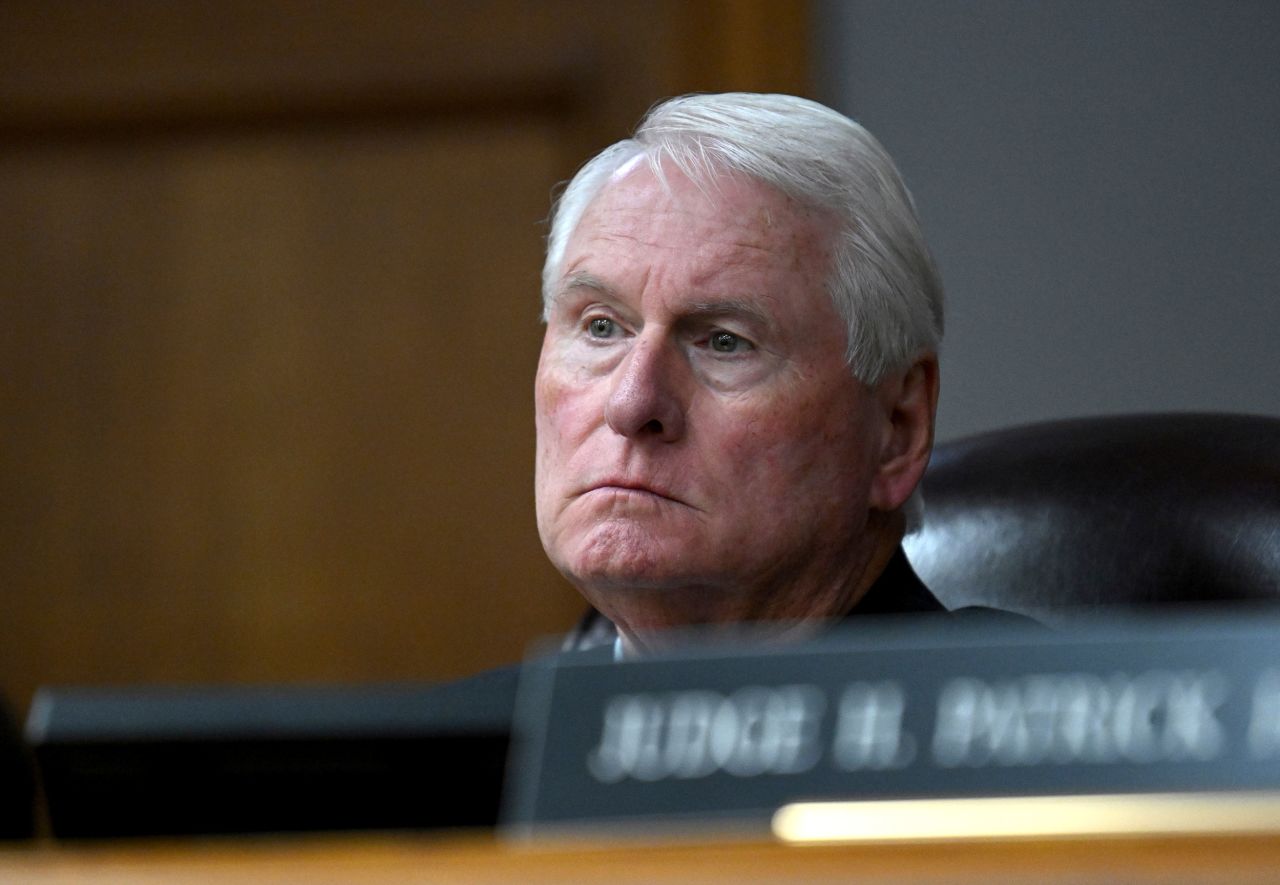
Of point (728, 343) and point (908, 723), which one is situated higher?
point (908, 723)

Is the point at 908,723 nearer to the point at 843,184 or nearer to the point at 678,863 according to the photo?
the point at 678,863

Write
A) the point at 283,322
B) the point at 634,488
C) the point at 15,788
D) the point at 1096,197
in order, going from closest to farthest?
the point at 15,788
the point at 634,488
the point at 1096,197
the point at 283,322

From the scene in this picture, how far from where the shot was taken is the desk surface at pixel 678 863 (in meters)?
0.41

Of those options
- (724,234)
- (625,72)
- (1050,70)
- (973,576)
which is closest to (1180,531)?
(973,576)

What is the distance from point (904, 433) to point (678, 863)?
1.12 m

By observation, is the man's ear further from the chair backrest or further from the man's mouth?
the man's mouth

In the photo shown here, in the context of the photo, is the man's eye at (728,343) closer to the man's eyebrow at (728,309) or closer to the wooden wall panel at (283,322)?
the man's eyebrow at (728,309)

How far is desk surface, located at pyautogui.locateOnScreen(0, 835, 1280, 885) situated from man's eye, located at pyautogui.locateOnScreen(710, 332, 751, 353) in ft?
3.16

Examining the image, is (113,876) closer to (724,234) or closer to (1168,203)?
(724,234)

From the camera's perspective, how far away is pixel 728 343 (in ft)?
4.74

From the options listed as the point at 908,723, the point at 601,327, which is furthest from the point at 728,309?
the point at 908,723

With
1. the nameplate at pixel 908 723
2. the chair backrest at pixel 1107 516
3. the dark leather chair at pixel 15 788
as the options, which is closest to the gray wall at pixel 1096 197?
the chair backrest at pixel 1107 516

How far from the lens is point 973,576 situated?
5.16 ft

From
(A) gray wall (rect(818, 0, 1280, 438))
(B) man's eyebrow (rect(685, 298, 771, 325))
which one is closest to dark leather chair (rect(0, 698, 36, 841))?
(B) man's eyebrow (rect(685, 298, 771, 325))
